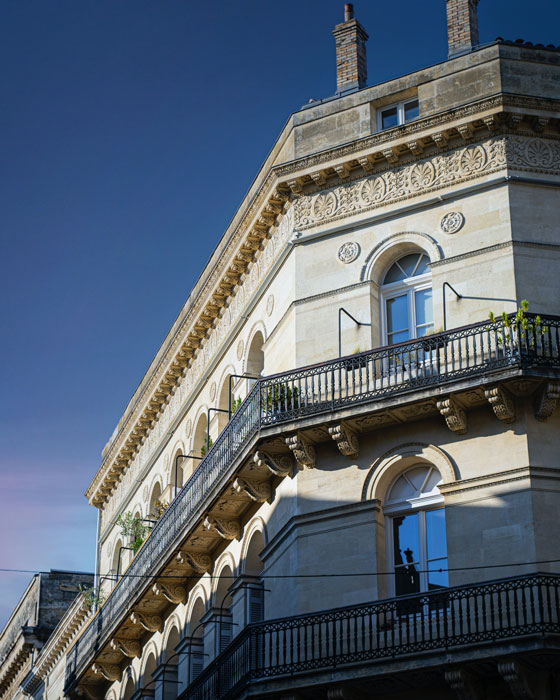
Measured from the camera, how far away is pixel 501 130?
23297 mm

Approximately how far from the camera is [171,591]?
27906 mm

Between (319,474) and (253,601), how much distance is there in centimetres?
343

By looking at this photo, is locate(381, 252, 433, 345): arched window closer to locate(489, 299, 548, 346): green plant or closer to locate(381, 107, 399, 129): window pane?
locate(489, 299, 548, 346): green plant

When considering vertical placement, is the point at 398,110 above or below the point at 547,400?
above

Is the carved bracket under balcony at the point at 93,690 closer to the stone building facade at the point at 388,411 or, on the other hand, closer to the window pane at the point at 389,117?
the stone building facade at the point at 388,411

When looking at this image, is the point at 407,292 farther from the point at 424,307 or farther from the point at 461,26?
the point at 461,26

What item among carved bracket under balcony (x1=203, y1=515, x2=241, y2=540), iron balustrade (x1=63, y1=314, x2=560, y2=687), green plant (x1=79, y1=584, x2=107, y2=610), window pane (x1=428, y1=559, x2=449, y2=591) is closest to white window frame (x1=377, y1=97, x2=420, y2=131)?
iron balustrade (x1=63, y1=314, x2=560, y2=687)

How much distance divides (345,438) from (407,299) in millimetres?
3272

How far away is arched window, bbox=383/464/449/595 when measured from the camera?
20828 millimetres

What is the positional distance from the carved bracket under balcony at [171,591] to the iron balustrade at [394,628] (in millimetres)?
6051

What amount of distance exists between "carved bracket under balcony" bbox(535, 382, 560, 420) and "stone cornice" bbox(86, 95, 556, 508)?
15.2ft

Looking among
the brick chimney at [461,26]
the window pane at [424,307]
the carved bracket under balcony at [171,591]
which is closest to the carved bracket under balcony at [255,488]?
the window pane at [424,307]

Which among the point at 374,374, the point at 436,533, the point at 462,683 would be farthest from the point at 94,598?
the point at 462,683

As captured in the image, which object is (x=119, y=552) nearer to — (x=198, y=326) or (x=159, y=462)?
(x=159, y=462)
